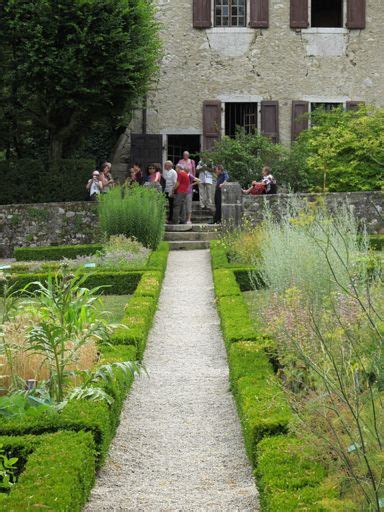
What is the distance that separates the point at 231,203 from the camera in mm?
19062

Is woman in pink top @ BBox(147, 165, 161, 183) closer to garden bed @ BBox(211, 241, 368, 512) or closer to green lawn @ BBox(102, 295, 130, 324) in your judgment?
green lawn @ BBox(102, 295, 130, 324)

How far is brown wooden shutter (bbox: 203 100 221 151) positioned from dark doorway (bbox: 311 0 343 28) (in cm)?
417

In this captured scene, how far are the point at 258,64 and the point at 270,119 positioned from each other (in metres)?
1.41

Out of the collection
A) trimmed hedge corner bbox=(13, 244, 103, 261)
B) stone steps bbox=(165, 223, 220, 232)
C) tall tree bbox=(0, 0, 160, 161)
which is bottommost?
trimmed hedge corner bbox=(13, 244, 103, 261)

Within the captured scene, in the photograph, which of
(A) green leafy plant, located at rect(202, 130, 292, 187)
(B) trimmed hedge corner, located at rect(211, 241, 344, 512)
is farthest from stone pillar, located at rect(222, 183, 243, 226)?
(B) trimmed hedge corner, located at rect(211, 241, 344, 512)

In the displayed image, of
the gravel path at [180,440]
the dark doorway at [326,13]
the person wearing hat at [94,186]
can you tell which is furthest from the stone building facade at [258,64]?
the gravel path at [180,440]

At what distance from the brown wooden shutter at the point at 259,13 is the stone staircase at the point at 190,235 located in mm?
6109

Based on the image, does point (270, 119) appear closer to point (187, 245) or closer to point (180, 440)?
point (187, 245)

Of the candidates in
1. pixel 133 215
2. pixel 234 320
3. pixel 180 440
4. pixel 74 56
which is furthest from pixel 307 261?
pixel 74 56

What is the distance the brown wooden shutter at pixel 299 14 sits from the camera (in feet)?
80.0

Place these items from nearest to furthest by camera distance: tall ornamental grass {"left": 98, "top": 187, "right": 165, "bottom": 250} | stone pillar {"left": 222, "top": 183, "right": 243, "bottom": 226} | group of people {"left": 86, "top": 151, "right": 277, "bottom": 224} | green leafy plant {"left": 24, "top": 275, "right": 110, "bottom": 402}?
1. green leafy plant {"left": 24, "top": 275, "right": 110, "bottom": 402}
2. tall ornamental grass {"left": 98, "top": 187, "right": 165, "bottom": 250}
3. stone pillar {"left": 222, "top": 183, "right": 243, "bottom": 226}
4. group of people {"left": 86, "top": 151, "right": 277, "bottom": 224}

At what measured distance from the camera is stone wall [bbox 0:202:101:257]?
19.8 m

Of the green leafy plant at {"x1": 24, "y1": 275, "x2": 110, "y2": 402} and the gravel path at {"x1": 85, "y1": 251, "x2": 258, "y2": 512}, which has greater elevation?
the green leafy plant at {"x1": 24, "y1": 275, "x2": 110, "y2": 402}

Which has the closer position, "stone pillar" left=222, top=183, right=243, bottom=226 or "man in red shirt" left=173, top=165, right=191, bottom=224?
"stone pillar" left=222, top=183, right=243, bottom=226
